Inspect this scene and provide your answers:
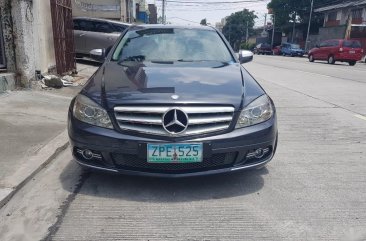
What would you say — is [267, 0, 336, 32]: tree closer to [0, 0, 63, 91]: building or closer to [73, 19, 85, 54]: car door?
[73, 19, 85, 54]: car door

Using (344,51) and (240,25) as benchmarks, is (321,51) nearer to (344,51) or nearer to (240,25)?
(344,51)

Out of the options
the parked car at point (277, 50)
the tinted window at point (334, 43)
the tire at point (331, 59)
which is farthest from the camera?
the parked car at point (277, 50)

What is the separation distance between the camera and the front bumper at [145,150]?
128 inches

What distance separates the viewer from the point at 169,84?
12.0 feet

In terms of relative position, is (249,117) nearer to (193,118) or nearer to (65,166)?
(193,118)

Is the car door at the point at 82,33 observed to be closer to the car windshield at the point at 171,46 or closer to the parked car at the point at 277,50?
the car windshield at the point at 171,46

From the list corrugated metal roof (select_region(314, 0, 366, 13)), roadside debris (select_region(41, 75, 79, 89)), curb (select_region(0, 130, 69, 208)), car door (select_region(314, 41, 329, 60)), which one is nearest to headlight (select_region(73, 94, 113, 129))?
curb (select_region(0, 130, 69, 208))

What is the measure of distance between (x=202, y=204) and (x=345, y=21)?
169 feet

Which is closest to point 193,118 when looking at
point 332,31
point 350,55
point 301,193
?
point 301,193

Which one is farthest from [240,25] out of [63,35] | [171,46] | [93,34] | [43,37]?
[171,46]

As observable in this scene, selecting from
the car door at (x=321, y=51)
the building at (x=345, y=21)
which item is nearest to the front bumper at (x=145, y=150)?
the car door at (x=321, y=51)

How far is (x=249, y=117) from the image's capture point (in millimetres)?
3459

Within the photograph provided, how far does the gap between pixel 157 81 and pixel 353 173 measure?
7.58 feet

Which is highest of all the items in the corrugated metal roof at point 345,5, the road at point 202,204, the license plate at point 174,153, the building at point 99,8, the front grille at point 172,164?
the corrugated metal roof at point 345,5
